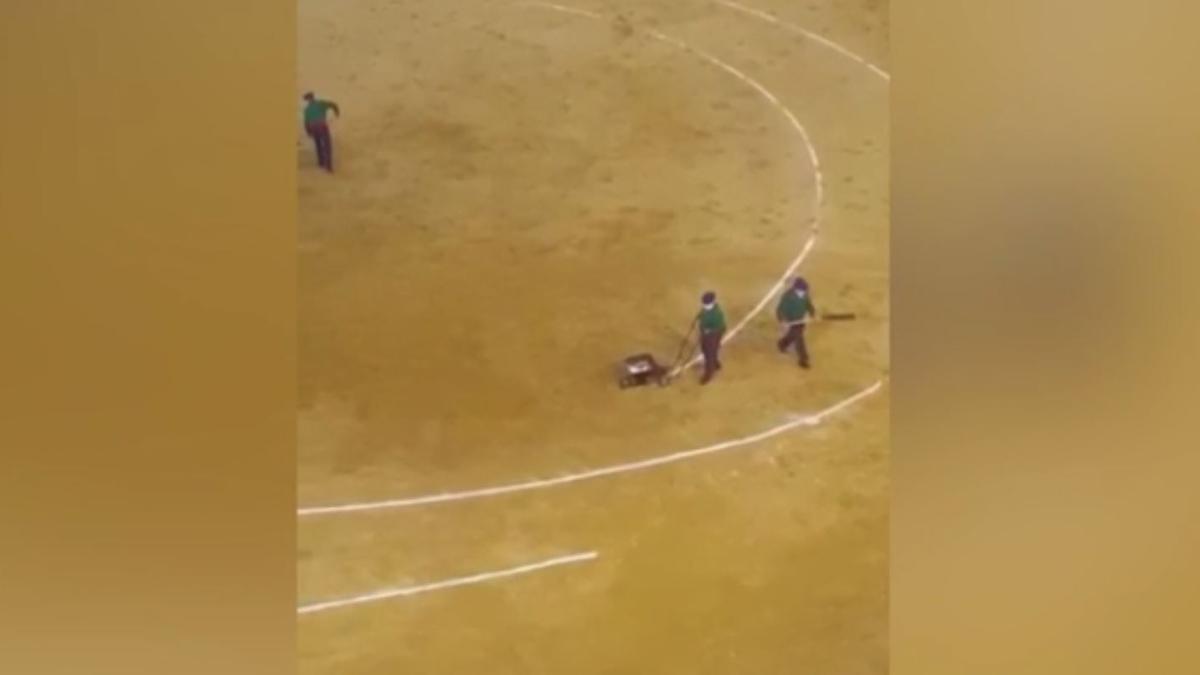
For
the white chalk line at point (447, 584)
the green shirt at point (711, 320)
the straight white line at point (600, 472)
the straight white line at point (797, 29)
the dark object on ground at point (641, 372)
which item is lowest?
the white chalk line at point (447, 584)

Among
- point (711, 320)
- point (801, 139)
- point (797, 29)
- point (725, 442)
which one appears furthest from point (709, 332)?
point (797, 29)

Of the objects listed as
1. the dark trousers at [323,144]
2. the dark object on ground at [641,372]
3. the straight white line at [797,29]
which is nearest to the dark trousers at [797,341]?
the dark object on ground at [641,372]

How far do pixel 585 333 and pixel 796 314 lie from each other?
226mm

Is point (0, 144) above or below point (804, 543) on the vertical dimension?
above

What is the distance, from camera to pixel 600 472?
1228 millimetres

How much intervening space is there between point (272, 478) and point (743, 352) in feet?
1.63

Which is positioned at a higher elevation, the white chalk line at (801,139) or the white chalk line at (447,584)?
the white chalk line at (801,139)

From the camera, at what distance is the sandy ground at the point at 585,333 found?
1.19 metres

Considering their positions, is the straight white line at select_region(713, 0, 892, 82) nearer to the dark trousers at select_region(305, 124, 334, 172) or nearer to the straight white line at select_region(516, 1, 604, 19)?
the straight white line at select_region(516, 1, 604, 19)

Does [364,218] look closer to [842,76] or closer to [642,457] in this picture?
[642,457]

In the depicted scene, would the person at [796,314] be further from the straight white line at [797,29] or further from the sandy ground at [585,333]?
the straight white line at [797,29]

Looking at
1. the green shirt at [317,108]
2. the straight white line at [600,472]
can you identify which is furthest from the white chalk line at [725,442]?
the green shirt at [317,108]

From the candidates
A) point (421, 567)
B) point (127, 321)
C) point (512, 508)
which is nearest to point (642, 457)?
point (512, 508)

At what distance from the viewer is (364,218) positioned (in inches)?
47.4
